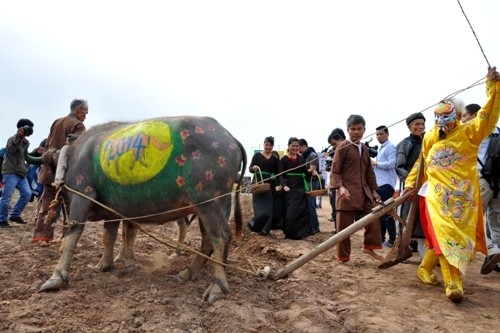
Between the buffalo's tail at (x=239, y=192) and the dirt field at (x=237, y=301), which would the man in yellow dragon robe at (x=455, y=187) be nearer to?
the dirt field at (x=237, y=301)

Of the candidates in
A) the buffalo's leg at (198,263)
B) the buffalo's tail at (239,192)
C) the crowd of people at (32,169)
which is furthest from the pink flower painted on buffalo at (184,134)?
the crowd of people at (32,169)

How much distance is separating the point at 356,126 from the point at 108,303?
3.71 meters

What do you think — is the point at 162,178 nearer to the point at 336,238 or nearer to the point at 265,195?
the point at 336,238

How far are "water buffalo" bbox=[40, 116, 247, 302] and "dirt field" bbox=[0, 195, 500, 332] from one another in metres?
0.29

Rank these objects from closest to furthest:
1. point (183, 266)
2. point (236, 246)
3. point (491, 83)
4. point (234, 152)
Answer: point (491, 83) < point (234, 152) < point (183, 266) < point (236, 246)

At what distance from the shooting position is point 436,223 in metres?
4.08

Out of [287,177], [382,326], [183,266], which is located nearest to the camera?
[382,326]

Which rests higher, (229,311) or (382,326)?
(229,311)

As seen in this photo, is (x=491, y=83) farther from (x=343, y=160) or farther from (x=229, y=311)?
(x=229, y=311)

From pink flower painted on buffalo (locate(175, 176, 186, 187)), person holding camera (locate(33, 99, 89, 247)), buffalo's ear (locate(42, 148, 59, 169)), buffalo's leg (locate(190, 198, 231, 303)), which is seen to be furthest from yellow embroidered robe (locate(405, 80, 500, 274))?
person holding camera (locate(33, 99, 89, 247))

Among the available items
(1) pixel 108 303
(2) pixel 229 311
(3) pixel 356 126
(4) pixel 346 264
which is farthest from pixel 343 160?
(1) pixel 108 303

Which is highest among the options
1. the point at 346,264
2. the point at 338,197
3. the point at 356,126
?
the point at 356,126

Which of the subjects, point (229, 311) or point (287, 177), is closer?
point (229, 311)

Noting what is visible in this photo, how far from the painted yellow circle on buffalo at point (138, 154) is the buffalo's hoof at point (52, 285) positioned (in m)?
1.04
